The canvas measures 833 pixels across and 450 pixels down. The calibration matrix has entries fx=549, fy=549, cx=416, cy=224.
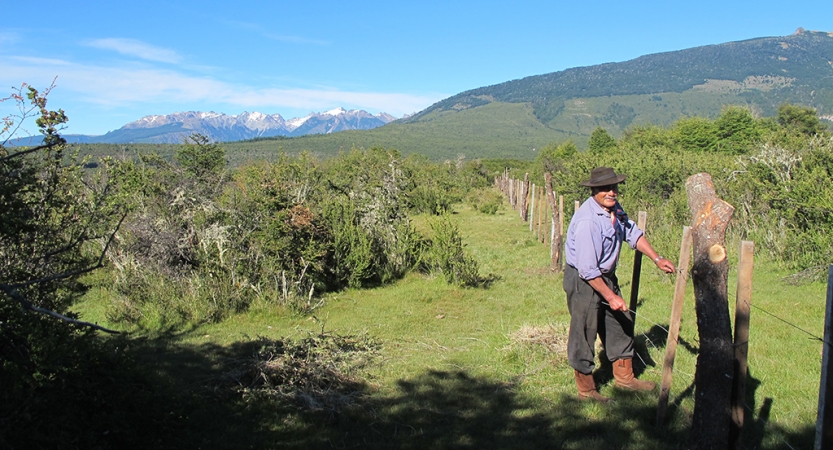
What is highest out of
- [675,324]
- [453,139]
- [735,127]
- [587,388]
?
[735,127]

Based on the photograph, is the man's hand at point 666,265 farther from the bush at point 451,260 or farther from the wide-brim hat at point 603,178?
the bush at point 451,260

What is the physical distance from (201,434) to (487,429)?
7.59 feet

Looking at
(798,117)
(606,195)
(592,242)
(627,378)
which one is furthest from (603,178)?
(798,117)

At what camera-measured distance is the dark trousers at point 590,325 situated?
4.65 metres

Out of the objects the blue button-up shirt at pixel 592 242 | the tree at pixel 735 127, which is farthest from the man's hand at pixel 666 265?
the tree at pixel 735 127

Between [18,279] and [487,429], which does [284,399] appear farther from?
→ [18,279]

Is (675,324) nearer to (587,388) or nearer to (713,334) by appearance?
(713,334)

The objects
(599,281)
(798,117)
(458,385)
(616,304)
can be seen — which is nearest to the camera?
(616,304)

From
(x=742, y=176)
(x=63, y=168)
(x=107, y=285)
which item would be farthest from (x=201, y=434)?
(x=742, y=176)

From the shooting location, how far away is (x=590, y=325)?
4680mm

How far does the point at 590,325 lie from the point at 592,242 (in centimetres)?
75

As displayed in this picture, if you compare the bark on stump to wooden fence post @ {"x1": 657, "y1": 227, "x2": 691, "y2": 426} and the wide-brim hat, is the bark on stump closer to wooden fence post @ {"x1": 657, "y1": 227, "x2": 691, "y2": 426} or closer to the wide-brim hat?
wooden fence post @ {"x1": 657, "y1": 227, "x2": 691, "y2": 426}

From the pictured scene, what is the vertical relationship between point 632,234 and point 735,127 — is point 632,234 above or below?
below

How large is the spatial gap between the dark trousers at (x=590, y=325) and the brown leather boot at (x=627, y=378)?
9 cm
